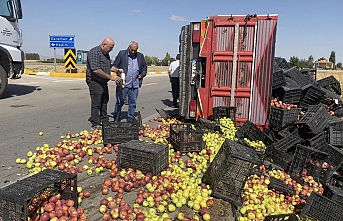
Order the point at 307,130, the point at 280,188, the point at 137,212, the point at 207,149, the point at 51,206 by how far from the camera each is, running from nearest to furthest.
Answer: the point at 51,206 < the point at 137,212 < the point at 280,188 < the point at 207,149 < the point at 307,130

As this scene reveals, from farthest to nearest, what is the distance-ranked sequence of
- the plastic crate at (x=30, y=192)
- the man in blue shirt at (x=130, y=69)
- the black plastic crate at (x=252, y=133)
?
the man in blue shirt at (x=130, y=69) → the black plastic crate at (x=252, y=133) → the plastic crate at (x=30, y=192)

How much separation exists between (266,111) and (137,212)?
4.49m

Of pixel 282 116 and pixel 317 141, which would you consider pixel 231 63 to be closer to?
pixel 282 116

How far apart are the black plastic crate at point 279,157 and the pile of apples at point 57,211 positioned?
3.33m

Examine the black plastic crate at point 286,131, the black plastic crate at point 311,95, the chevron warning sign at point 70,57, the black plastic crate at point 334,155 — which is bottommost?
the black plastic crate at point 334,155

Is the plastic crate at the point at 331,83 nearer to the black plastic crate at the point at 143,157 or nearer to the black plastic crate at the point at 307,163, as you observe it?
the black plastic crate at the point at 307,163

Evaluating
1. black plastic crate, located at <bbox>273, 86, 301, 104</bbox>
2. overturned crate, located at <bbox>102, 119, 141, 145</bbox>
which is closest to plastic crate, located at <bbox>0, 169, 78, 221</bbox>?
overturned crate, located at <bbox>102, 119, 141, 145</bbox>

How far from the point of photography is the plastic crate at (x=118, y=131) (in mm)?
5781

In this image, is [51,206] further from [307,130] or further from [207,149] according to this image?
[307,130]

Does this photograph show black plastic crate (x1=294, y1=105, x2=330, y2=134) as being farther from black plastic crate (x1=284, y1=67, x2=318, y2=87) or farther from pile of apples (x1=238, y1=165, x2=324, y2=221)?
black plastic crate (x1=284, y1=67, x2=318, y2=87)

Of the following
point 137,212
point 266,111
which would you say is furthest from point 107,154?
point 266,111

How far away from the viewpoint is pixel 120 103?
7574mm

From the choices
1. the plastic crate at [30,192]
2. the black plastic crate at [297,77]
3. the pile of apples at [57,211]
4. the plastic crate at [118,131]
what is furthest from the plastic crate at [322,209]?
the black plastic crate at [297,77]

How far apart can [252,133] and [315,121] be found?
1.27 m
